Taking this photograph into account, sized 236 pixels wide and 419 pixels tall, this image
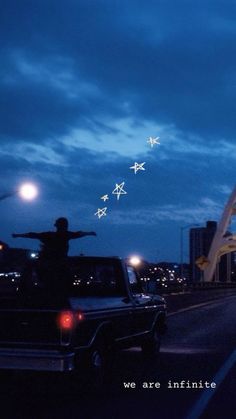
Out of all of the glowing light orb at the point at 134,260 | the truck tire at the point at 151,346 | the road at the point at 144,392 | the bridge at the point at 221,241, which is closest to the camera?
the road at the point at 144,392

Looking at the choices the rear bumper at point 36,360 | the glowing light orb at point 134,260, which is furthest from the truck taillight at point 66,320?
the glowing light orb at point 134,260

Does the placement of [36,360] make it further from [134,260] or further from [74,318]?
[134,260]

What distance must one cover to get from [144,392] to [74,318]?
1.49 metres

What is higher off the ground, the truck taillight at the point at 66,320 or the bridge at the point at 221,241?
the bridge at the point at 221,241

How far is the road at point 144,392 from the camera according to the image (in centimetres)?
907

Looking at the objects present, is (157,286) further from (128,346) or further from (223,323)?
(223,323)

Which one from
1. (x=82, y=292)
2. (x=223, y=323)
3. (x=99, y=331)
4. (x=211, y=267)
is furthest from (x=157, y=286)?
(x=211, y=267)

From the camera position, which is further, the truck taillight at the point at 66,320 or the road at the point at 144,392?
the truck taillight at the point at 66,320

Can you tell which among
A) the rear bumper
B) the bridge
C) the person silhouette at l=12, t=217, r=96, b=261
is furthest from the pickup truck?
the bridge

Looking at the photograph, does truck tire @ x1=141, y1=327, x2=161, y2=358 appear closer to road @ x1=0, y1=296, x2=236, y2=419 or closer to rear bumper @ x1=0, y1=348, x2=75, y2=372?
road @ x1=0, y1=296, x2=236, y2=419

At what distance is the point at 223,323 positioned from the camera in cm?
2333

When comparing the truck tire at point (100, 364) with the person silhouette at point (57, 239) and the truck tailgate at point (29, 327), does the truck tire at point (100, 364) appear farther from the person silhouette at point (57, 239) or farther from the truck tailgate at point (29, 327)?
the person silhouette at point (57, 239)

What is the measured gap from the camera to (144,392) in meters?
10.4

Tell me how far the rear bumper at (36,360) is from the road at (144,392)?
437mm
